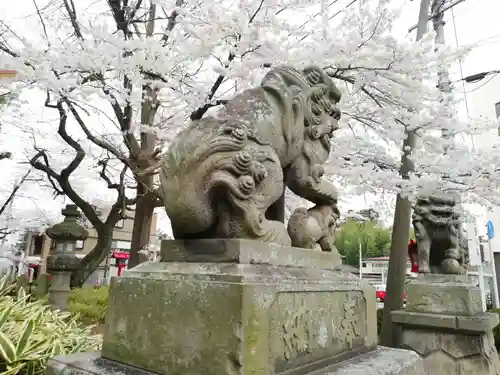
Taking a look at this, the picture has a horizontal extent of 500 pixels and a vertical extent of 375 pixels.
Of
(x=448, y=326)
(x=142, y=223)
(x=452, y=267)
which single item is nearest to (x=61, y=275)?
(x=142, y=223)

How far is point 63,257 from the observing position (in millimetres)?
7629

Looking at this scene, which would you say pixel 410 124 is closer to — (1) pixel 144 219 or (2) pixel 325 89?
(2) pixel 325 89

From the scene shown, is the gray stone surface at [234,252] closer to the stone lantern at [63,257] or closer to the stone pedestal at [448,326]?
the stone pedestal at [448,326]

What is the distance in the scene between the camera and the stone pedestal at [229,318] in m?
1.41

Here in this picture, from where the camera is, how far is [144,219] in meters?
6.89

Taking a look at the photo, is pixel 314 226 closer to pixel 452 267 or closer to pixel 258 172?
pixel 258 172

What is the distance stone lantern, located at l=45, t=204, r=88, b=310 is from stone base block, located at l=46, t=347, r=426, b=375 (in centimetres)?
630

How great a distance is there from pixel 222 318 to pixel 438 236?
4680mm

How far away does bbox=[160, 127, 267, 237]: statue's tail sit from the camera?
5.71ft

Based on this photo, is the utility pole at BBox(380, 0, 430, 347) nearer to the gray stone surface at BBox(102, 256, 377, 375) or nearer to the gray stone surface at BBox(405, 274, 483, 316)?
the gray stone surface at BBox(405, 274, 483, 316)

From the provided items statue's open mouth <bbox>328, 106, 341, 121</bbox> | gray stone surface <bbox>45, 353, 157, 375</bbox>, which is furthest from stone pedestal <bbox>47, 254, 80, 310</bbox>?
statue's open mouth <bbox>328, 106, 341, 121</bbox>

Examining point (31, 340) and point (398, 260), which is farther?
point (398, 260)

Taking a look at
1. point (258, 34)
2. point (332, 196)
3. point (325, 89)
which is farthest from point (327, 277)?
point (258, 34)

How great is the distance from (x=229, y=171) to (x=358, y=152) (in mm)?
5637
